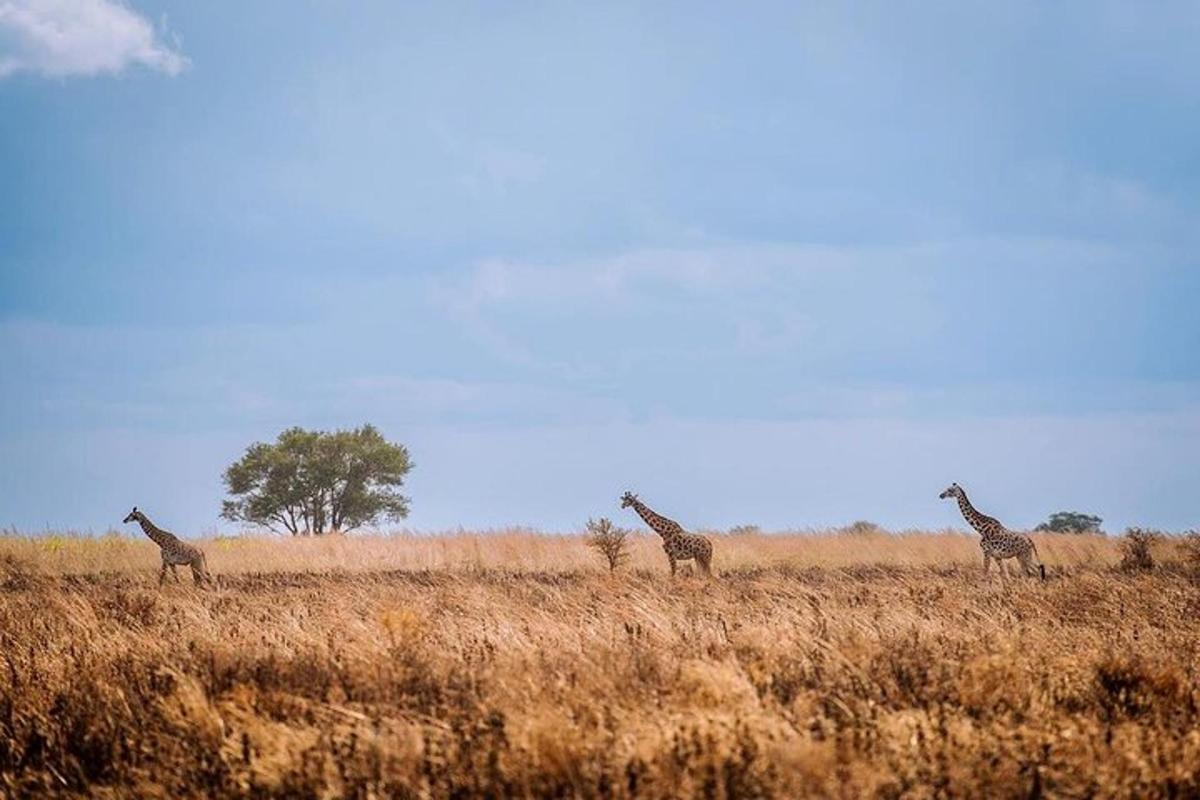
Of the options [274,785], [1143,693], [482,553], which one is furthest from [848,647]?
[482,553]

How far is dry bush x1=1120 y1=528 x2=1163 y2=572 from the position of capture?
2509cm

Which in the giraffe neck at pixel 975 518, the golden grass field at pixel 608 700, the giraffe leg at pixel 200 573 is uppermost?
the giraffe neck at pixel 975 518

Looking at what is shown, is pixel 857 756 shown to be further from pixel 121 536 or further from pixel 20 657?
pixel 121 536

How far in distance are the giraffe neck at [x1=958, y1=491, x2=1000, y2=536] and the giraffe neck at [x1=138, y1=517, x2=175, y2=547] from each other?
57.6ft

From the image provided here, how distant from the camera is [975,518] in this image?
1009 inches

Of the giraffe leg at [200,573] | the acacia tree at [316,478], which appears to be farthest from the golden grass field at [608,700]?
the acacia tree at [316,478]

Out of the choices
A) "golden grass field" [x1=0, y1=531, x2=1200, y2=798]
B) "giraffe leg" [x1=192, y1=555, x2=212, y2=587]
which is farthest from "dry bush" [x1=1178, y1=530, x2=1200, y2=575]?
"giraffe leg" [x1=192, y1=555, x2=212, y2=587]

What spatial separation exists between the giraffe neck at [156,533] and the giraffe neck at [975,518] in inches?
691

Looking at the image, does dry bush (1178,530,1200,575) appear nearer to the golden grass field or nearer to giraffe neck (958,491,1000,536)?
giraffe neck (958,491,1000,536)

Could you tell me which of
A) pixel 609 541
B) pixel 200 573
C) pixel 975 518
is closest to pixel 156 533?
pixel 200 573

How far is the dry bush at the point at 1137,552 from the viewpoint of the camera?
25.1 metres

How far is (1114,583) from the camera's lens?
726 inches

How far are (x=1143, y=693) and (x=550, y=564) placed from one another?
1978 cm

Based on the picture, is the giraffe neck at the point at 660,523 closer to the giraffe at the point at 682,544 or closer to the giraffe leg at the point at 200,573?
the giraffe at the point at 682,544
